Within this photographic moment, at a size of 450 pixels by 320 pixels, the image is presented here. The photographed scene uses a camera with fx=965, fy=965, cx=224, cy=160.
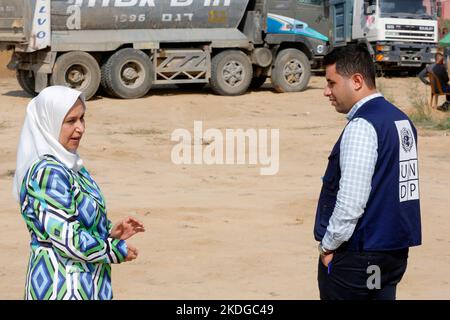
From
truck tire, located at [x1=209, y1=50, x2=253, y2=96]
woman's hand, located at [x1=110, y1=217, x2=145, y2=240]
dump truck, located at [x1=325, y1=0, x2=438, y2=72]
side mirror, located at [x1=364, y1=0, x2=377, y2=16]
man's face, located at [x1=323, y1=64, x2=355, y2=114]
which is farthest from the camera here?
dump truck, located at [x1=325, y1=0, x2=438, y2=72]

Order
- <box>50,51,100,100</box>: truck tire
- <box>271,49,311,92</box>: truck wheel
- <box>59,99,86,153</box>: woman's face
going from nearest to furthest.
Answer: <box>59,99,86,153</box>: woman's face
<box>50,51,100,100</box>: truck tire
<box>271,49,311,92</box>: truck wheel

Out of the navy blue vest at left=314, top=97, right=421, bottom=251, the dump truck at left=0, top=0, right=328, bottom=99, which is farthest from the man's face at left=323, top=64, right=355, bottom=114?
the dump truck at left=0, top=0, right=328, bottom=99

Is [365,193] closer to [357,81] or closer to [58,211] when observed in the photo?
[357,81]

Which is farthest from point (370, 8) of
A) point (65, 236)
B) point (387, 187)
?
point (65, 236)

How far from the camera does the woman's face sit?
371cm

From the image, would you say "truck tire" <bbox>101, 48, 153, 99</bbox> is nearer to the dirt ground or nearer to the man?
the dirt ground

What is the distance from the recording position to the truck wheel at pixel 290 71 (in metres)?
23.7

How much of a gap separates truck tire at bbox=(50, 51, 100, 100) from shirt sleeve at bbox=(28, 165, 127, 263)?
1737 cm

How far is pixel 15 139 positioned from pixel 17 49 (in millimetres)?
5330

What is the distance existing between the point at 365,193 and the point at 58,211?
127 centimetres

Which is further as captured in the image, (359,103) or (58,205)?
(359,103)

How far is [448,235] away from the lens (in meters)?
9.31

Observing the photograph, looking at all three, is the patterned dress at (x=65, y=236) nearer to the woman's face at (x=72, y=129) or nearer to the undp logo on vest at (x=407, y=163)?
the woman's face at (x=72, y=129)

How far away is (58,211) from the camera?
3605mm
